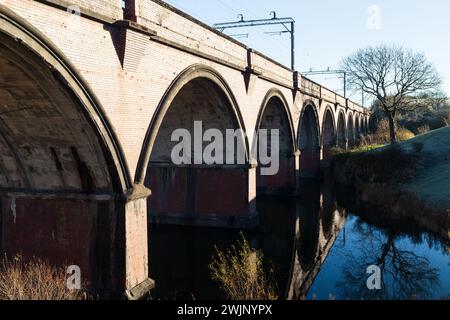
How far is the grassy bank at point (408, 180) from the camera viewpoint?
16938mm

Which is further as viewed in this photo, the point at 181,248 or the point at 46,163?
the point at 181,248

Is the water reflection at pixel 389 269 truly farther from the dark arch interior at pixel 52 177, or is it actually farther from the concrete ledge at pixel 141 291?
the dark arch interior at pixel 52 177

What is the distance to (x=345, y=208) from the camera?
21672mm

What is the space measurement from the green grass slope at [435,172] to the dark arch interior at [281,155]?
6567 millimetres

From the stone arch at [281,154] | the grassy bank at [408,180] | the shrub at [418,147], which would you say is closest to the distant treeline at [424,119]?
the grassy bank at [408,180]

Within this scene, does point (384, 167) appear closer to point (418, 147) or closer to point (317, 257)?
point (418, 147)

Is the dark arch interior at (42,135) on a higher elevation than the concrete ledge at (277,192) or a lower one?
higher

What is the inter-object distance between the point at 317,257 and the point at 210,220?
4.83 m

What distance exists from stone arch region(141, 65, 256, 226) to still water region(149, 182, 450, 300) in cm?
68

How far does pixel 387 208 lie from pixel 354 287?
938 centimetres

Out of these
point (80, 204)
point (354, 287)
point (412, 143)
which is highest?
point (412, 143)

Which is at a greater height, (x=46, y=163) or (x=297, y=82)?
(x=297, y=82)

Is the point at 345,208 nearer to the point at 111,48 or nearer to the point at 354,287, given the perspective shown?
the point at 354,287
